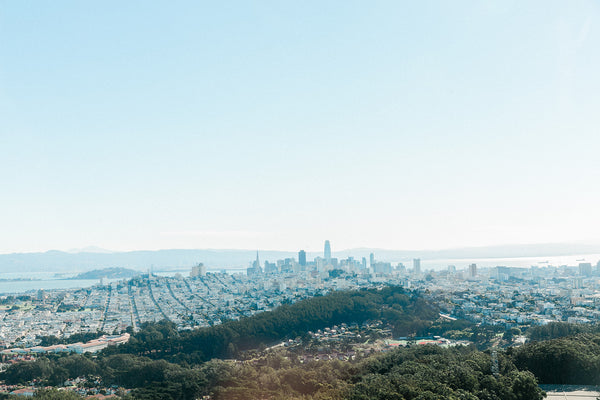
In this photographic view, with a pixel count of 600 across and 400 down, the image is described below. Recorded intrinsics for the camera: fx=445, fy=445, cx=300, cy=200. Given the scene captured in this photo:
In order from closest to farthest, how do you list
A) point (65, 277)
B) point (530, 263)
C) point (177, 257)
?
1. point (65, 277)
2. point (530, 263)
3. point (177, 257)

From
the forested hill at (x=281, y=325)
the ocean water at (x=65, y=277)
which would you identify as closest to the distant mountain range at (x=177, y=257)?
the ocean water at (x=65, y=277)

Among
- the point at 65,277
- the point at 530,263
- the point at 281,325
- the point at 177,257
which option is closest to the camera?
the point at 281,325

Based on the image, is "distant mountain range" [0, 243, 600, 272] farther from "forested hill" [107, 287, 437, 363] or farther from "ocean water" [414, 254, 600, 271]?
"forested hill" [107, 287, 437, 363]

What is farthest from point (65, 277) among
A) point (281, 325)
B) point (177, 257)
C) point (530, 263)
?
point (530, 263)

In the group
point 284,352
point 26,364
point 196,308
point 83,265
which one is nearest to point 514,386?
point 284,352

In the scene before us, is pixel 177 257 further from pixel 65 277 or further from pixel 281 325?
pixel 281 325

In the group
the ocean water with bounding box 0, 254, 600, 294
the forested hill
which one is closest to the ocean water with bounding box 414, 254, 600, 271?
the ocean water with bounding box 0, 254, 600, 294
